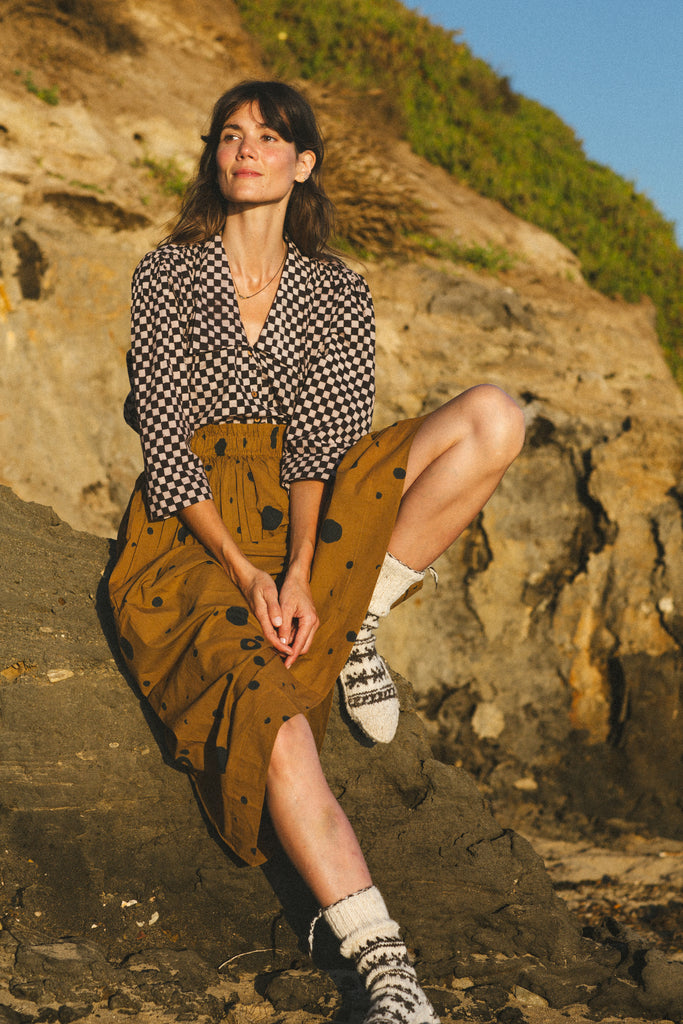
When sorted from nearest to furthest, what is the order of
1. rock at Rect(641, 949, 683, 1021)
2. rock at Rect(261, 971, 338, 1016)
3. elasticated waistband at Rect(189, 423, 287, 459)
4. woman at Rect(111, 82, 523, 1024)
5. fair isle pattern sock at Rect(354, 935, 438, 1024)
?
fair isle pattern sock at Rect(354, 935, 438, 1024) < woman at Rect(111, 82, 523, 1024) < rock at Rect(261, 971, 338, 1016) < rock at Rect(641, 949, 683, 1021) < elasticated waistband at Rect(189, 423, 287, 459)

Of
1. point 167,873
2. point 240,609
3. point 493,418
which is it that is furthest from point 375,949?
point 493,418

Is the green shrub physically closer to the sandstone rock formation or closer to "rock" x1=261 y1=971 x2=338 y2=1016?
the sandstone rock formation

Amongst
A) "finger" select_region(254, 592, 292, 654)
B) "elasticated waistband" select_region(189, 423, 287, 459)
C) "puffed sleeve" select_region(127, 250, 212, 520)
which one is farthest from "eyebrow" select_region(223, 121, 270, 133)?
"finger" select_region(254, 592, 292, 654)

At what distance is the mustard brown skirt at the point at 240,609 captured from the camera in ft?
6.63

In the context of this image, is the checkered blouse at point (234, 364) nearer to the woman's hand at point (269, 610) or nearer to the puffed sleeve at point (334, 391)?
the puffed sleeve at point (334, 391)

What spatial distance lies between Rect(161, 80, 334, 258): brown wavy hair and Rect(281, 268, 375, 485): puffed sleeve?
240mm

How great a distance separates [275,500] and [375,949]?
3.98 ft

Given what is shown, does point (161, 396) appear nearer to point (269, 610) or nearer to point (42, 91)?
point (269, 610)

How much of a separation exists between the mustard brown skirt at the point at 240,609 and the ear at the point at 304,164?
0.83m

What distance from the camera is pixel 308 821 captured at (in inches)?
77.2

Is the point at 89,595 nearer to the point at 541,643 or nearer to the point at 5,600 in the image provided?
the point at 5,600

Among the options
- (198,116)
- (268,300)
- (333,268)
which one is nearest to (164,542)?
(268,300)

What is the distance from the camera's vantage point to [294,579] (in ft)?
7.54

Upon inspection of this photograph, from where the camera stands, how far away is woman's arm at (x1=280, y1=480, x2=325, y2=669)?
2.22 meters
